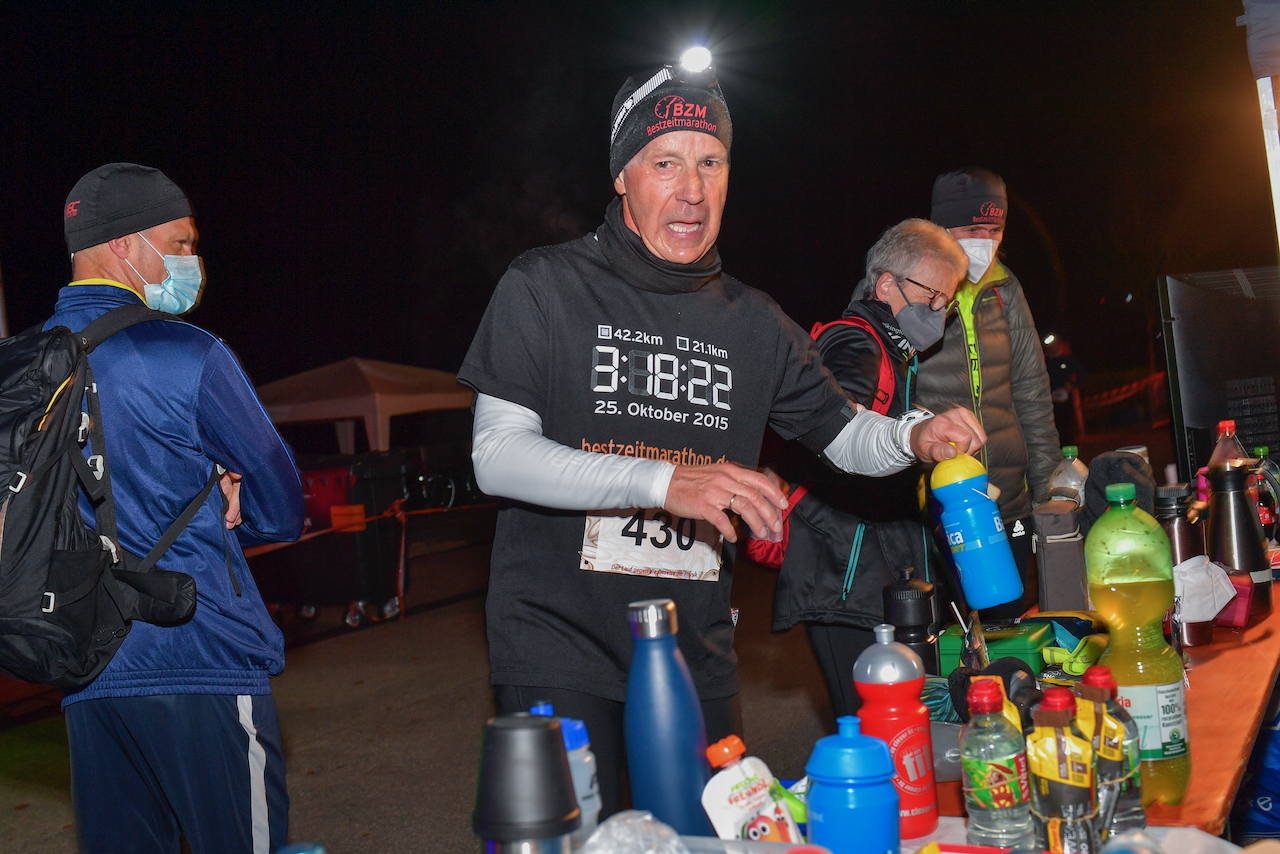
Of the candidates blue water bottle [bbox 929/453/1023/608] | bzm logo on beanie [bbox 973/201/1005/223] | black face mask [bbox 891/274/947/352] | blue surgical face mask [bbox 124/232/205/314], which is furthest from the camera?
bzm logo on beanie [bbox 973/201/1005/223]

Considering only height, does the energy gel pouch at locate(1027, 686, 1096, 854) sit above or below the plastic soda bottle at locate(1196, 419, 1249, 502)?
below

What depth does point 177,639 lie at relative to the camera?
7.90 feet

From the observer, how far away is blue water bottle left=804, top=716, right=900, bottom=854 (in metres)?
1.26

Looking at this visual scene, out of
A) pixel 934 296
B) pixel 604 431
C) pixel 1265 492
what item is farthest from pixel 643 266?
pixel 1265 492

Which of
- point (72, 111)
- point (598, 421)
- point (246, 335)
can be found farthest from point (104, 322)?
point (246, 335)

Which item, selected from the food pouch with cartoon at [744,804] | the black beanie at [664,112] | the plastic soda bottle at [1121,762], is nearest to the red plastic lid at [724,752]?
the food pouch with cartoon at [744,804]

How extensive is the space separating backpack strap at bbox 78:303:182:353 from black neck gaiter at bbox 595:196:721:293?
4.07ft

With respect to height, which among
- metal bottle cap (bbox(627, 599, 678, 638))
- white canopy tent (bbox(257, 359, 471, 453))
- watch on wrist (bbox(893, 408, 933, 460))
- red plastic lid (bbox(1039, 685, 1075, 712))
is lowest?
red plastic lid (bbox(1039, 685, 1075, 712))

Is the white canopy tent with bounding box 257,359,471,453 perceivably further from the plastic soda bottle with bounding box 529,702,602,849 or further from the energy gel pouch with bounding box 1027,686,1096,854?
the energy gel pouch with bounding box 1027,686,1096,854

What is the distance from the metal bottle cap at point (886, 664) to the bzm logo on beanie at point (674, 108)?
1.21 metres

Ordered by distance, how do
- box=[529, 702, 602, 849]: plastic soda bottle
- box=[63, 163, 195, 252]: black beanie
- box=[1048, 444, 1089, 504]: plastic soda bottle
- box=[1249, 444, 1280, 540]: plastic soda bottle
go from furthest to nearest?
box=[1249, 444, 1280, 540]: plastic soda bottle, box=[1048, 444, 1089, 504]: plastic soda bottle, box=[63, 163, 195, 252]: black beanie, box=[529, 702, 602, 849]: plastic soda bottle

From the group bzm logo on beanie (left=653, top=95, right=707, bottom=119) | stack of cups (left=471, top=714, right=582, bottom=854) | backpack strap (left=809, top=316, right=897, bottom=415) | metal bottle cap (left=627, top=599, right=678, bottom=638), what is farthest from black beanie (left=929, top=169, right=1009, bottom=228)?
stack of cups (left=471, top=714, right=582, bottom=854)

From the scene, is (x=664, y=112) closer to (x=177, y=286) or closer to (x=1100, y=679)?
(x=1100, y=679)

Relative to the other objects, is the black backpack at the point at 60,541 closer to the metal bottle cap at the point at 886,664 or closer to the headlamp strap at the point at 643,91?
the headlamp strap at the point at 643,91
